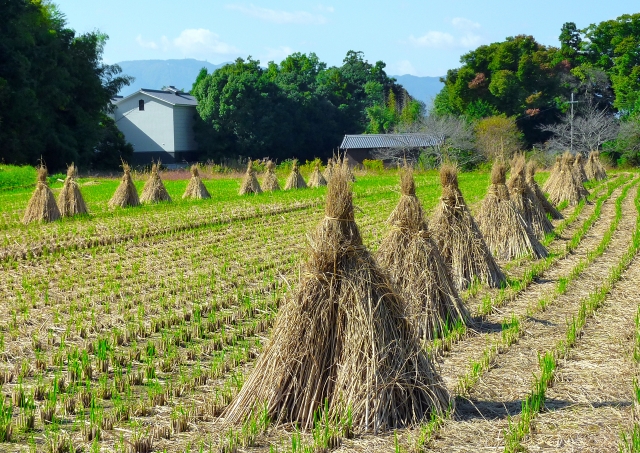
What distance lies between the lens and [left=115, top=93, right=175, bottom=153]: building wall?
158ft

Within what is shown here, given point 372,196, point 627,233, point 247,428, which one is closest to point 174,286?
point 247,428

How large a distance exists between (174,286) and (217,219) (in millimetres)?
7545

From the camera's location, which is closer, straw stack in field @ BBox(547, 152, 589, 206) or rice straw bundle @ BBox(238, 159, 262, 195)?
straw stack in field @ BBox(547, 152, 589, 206)

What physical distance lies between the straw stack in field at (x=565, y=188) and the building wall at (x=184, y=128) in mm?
32235

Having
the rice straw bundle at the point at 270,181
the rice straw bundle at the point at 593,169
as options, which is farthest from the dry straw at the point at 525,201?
the rice straw bundle at the point at 593,169

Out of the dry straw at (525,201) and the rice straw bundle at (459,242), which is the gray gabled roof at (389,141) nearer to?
the dry straw at (525,201)

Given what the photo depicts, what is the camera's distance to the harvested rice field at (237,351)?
446 cm

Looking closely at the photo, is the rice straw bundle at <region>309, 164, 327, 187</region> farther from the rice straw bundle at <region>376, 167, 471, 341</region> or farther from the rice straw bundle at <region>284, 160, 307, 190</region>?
the rice straw bundle at <region>376, 167, 471, 341</region>

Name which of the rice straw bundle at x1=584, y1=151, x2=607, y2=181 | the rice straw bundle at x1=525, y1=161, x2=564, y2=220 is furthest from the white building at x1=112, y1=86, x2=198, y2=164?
the rice straw bundle at x1=525, y1=161, x2=564, y2=220

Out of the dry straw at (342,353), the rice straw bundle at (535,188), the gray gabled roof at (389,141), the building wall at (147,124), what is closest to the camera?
the dry straw at (342,353)

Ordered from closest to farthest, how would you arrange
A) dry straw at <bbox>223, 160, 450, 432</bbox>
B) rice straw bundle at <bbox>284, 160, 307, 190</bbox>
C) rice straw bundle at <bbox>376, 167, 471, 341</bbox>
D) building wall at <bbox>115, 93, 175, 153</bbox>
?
dry straw at <bbox>223, 160, 450, 432</bbox> → rice straw bundle at <bbox>376, 167, 471, 341</bbox> → rice straw bundle at <bbox>284, 160, 307, 190</bbox> → building wall at <bbox>115, 93, 175, 153</bbox>

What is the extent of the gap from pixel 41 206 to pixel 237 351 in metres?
11.6

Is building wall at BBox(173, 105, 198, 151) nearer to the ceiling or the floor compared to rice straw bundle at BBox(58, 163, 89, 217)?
nearer to the ceiling

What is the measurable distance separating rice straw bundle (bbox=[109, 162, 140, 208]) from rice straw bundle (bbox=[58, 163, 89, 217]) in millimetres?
1811
